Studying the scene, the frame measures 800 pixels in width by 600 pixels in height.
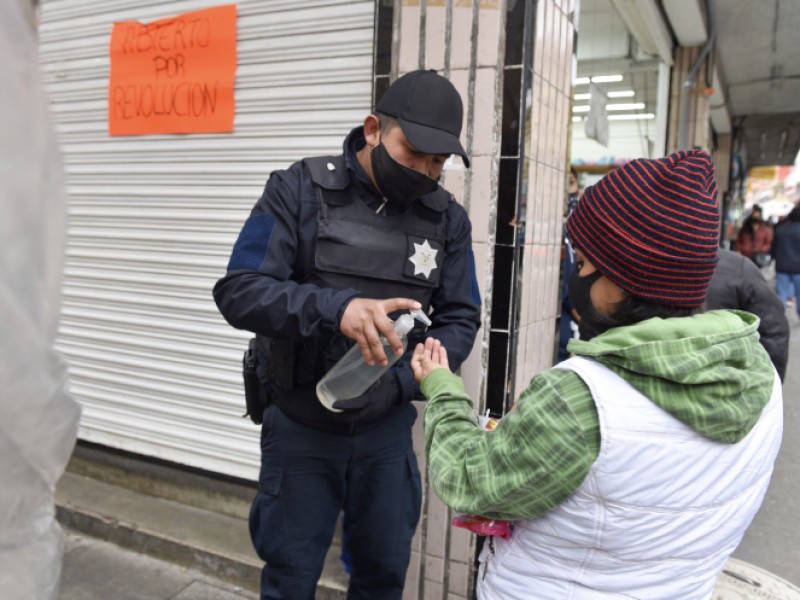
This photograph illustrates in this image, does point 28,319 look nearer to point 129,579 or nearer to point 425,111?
point 425,111

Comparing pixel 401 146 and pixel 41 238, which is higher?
pixel 401 146

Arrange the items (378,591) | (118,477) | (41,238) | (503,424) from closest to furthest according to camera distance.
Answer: (41,238)
(503,424)
(378,591)
(118,477)

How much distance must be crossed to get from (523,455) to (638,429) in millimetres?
199

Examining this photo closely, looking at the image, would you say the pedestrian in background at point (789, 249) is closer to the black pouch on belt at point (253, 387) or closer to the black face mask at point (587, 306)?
the black pouch on belt at point (253, 387)

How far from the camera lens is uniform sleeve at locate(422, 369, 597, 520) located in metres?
1.10

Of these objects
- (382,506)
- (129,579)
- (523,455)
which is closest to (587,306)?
(523,455)

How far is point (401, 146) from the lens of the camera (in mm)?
1935

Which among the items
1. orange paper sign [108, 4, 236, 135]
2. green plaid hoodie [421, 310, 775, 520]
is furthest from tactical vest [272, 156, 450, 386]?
orange paper sign [108, 4, 236, 135]

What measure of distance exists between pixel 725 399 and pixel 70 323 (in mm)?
3684

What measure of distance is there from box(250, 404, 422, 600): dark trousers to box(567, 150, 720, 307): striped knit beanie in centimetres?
113

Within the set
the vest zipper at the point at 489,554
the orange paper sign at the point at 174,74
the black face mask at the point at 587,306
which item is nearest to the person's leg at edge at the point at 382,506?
the vest zipper at the point at 489,554

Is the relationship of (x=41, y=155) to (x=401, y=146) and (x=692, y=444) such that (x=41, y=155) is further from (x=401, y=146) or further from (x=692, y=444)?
(x=401, y=146)

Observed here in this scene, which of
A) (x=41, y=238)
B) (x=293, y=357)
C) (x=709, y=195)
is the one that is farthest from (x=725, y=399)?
(x=293, y=357)

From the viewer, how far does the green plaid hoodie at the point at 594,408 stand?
1100mm
